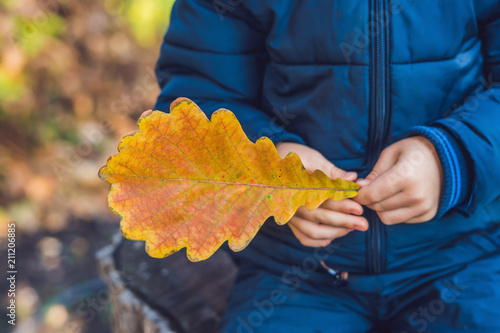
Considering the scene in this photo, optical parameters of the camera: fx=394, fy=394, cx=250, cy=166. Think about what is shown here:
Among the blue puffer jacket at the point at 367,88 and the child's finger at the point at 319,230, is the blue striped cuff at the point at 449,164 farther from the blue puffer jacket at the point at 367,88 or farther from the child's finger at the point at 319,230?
the child's finger at the point at 319,230

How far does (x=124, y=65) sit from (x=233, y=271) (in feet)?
5.24

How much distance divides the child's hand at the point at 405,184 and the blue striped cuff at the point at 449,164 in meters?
0.01

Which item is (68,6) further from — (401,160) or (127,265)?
(401,160)

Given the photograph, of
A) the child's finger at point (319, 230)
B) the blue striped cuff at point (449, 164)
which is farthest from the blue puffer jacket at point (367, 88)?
the child's finger at point (319, 230)

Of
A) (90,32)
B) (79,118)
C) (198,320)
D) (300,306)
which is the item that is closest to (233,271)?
(198,320)

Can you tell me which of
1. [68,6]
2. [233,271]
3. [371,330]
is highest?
[68,6]

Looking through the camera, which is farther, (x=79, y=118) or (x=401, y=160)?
(x=79, y=118)

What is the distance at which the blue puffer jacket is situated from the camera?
68 cm

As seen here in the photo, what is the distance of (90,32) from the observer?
211 cm

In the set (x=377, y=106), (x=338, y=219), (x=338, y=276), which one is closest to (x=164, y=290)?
(x=338, y=276)

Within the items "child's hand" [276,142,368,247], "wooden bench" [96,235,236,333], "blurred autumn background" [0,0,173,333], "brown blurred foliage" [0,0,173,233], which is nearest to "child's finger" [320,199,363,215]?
"child's hand" [276,142,368,247]

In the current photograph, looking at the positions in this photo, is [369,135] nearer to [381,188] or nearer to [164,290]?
[381,188]

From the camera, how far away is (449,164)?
63 centimetres

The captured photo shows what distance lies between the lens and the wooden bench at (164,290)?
2.91 ft
